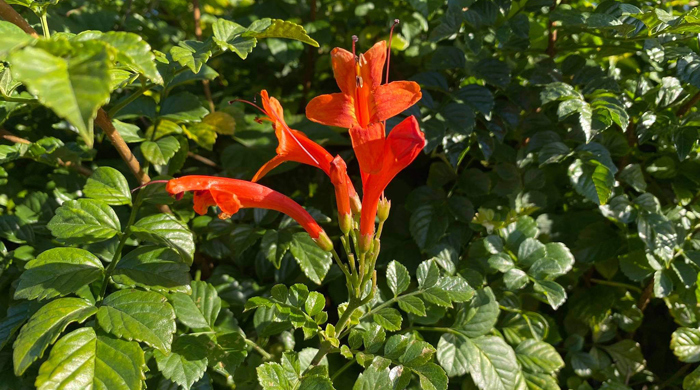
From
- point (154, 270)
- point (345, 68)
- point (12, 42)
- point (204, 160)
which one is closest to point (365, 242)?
point (345, 68)

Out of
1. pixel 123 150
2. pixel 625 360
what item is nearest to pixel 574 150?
pixel 625 360

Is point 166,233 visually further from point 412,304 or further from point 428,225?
point 428,225

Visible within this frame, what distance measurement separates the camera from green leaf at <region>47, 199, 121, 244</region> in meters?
1.17

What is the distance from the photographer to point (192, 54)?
3.55ft

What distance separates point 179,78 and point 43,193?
60 cm

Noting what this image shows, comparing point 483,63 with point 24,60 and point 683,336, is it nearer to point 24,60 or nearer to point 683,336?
point 683,336

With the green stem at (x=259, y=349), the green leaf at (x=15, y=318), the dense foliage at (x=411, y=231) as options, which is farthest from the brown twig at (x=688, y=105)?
the green leaf at (x=15, y=318)

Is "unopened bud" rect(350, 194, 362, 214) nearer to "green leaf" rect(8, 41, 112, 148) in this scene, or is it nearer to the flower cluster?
the flower cluster

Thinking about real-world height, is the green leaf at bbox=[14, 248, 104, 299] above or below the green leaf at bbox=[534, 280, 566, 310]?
above

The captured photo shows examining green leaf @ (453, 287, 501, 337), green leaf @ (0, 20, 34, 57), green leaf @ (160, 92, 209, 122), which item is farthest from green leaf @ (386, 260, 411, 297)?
green leaf @ (0, 20, 34, 57)

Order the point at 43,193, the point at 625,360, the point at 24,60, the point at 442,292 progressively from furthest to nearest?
the point at 625,360 < the point at 43,193 < the point at 442,292 < the point at 24,60

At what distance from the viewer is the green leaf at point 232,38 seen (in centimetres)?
106

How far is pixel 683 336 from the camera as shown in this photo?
1.51 meters

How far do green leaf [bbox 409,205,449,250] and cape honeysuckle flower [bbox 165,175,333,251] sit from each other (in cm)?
53
